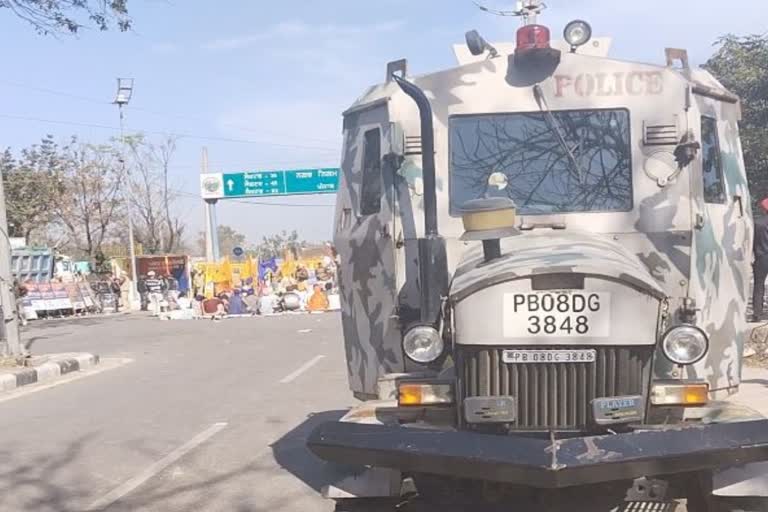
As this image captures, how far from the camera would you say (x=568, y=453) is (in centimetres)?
A: 351

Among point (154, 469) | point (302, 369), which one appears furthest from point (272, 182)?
point (154, 469)

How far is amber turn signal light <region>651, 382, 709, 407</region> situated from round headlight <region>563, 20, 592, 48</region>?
7.15 ft

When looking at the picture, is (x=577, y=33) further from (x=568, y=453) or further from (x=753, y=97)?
(x=753, y=97)

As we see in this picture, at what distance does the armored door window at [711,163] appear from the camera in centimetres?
499

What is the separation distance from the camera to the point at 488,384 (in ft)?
12.9

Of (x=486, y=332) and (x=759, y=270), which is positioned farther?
(x=759, y=270)

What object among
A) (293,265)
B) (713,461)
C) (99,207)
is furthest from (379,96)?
(99,207)

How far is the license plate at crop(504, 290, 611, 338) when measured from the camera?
3.82 metres

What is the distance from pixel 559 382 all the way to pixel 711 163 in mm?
1964

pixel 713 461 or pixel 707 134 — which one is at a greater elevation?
pixel 707 134

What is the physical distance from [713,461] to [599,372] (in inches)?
23.4

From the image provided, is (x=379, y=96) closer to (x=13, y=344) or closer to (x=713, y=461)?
(x=713, y=461)

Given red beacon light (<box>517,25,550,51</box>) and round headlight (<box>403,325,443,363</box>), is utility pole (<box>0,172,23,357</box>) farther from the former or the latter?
round headlight (<box>403,325,443,363</box>)

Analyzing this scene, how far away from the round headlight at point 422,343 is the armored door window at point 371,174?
1259 mm
